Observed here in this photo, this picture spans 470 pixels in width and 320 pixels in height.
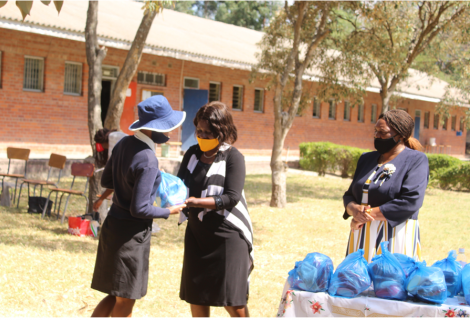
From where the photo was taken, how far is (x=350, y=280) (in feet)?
9.53

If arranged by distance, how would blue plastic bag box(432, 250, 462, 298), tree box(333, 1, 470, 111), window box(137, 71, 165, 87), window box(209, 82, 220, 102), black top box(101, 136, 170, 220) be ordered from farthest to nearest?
1. window box(209, 82, 220, 102)
2. window box(137, 71, 165, 87)
3. tree box(333, 1, 470, 111)
4. black top box(101, 136, 170, 220)
5. blue plastic bag box(432, 250, 462, 298)

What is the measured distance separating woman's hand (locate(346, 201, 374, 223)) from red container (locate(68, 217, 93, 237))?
16.6 feet

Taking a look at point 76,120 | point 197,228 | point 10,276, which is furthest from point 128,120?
point 197,228

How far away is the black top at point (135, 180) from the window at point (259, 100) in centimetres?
1940

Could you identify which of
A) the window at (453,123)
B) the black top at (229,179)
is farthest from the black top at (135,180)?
the window at (453,123)

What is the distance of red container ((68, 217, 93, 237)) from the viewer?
24.8 ft

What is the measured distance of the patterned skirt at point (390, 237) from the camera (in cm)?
364

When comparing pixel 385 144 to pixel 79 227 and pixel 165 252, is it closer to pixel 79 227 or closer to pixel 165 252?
pixel 165 252

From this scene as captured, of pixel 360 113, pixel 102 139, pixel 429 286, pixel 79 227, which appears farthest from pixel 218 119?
pixel 360 113

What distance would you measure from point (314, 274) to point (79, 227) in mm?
5454

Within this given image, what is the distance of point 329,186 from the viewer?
16766mm

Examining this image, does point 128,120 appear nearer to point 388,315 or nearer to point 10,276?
point 10,276

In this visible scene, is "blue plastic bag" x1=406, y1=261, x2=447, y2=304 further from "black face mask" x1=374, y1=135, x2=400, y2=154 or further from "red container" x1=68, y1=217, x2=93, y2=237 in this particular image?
"red container" x1=68, y1=217, x2=93, y2=237

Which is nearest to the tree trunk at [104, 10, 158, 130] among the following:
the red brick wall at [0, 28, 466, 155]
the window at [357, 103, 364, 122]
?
the red brick wall at [0, 28, 466, 155]
